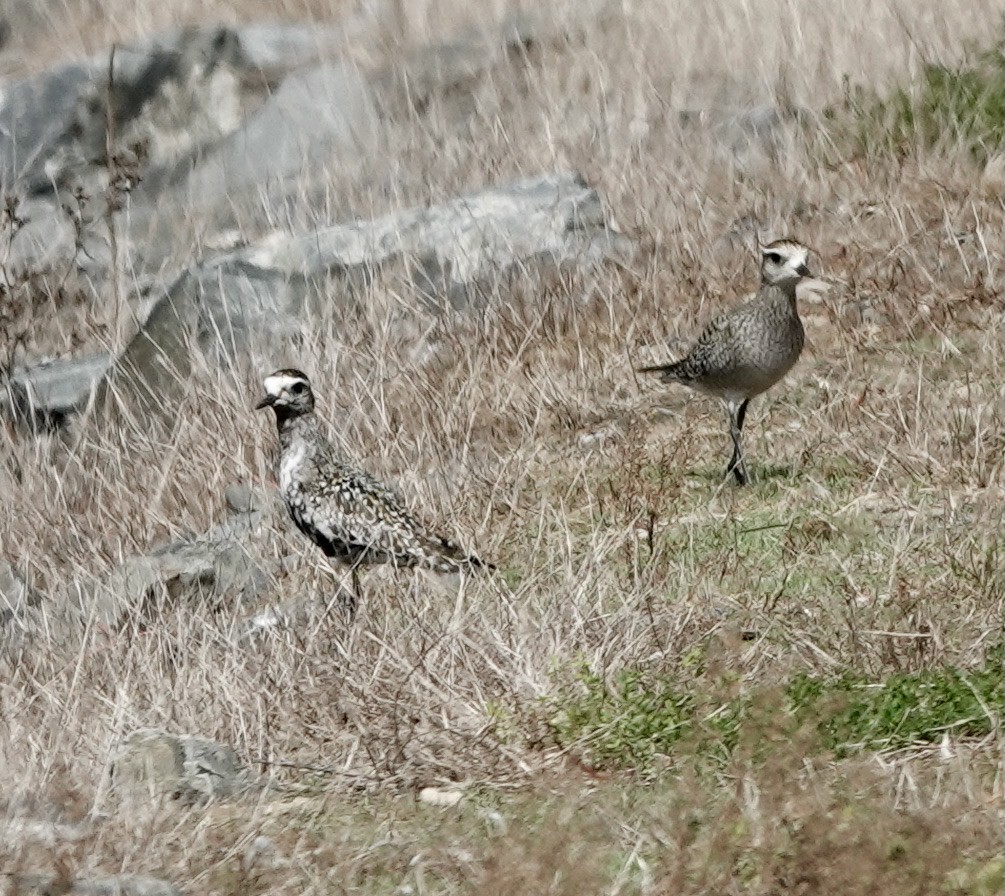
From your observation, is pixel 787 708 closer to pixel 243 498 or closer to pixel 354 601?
pixel 354 601

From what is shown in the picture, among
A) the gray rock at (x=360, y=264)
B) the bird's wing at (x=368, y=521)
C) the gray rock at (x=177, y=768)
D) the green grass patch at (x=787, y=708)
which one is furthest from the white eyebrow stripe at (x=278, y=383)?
the green grass patch at (x=787, y=708)

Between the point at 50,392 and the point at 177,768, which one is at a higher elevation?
the point at 177,768

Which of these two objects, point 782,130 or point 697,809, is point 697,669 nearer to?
point 697,809

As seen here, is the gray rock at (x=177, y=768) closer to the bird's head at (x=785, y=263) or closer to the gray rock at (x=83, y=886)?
the gray rock at (x=83, y=886)

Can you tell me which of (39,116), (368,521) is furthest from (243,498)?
(39,116)

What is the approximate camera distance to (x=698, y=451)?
10.7 metres

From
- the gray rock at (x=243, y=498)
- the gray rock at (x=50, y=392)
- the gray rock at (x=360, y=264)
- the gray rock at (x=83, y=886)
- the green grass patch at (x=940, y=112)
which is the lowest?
the gray rock at (x=50, y=392)

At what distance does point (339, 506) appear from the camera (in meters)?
8.91

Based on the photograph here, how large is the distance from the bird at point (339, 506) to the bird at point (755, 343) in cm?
184

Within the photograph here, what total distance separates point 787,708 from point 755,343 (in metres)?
4.33

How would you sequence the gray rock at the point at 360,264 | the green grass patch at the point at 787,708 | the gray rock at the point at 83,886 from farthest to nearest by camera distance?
the gray rock at the point at 360,264, the green grass patch at the point at 787,708, the gray rock at the point at 83,886

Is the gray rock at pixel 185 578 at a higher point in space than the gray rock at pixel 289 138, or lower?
higher

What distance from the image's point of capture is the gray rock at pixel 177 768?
6441mm

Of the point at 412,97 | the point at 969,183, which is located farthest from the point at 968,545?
the point at 412,97
